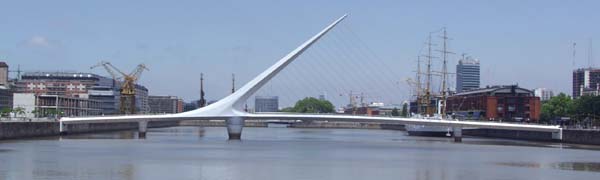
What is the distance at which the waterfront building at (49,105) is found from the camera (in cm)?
9399

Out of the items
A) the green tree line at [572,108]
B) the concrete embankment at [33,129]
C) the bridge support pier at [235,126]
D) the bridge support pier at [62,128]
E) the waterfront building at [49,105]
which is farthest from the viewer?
the waterfront building at [49,105]

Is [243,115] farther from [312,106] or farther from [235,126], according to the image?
[312,106]

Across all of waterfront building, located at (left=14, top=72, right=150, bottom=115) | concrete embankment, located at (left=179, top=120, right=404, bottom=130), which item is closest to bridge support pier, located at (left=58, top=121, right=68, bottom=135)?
concrete embankment, located at (left=179, top=120, right=404, bottom=130)

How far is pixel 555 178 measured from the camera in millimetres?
30453

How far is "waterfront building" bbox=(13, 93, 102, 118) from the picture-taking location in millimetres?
93988

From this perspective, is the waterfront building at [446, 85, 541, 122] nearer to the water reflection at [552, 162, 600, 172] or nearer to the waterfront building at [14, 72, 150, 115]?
the waterfront building at [14, 72, 150, 115]

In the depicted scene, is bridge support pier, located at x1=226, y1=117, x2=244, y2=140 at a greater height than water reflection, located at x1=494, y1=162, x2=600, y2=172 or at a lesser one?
greater

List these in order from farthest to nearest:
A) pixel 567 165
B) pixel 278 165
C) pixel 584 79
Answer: pixel 584 79
pixel 567 165
pixel 278 165

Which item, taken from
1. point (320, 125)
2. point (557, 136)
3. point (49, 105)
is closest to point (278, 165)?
point (557, 136)

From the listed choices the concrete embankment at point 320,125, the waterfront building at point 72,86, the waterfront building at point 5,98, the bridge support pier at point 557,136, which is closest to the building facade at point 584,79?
the concrete embankment at point 320,125

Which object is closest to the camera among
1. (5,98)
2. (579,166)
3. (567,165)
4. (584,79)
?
(579,166)

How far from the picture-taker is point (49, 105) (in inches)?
4092

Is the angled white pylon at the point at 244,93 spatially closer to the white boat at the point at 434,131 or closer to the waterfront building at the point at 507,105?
the white boat at the point at 434,131

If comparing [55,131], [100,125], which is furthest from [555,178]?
[100,125]
